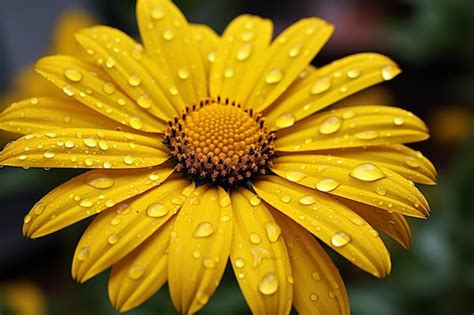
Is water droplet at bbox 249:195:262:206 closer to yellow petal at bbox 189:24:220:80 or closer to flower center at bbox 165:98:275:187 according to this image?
flower center at bbox 165:98:275:187

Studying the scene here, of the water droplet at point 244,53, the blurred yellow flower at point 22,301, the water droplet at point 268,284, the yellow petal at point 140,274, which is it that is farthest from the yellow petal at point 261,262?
the blurred yellow flower at point 22,301

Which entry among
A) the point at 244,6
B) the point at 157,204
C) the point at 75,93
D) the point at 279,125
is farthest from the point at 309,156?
the point at 244,6

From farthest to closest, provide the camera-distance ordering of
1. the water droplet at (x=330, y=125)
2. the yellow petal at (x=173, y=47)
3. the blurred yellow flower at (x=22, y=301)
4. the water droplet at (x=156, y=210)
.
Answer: the blurred yellow flower at (x=22, y=301) < the yellow petal at (x=173, y=47) < the water droplet at (x=330, y=125) < the water droplet at (x=156, y=210)

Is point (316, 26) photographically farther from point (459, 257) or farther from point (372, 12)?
point (372, 12)

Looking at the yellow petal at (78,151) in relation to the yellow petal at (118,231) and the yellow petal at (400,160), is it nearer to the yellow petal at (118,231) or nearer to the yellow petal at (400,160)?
the yellow petal at (118,231)

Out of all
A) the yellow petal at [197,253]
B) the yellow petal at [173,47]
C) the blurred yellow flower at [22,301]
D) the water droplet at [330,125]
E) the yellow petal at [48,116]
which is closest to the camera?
the yellow petal at [197,253]

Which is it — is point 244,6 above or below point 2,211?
above

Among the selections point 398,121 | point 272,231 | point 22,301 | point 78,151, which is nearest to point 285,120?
point 398,121
